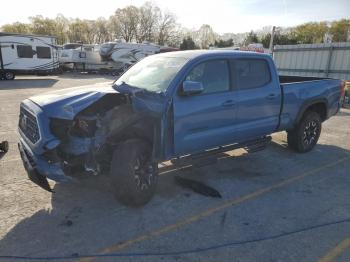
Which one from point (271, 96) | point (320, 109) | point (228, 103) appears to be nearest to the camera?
point (228, 103)

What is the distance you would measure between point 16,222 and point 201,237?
7.05 feet

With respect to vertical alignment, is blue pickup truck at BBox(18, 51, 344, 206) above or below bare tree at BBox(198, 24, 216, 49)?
below

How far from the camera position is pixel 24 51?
24359mm

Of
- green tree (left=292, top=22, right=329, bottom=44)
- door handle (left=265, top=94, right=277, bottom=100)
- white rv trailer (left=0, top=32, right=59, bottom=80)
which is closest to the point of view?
door handle (left=265, top=94, right=277, bottom=100)

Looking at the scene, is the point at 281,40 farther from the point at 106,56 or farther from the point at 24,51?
the point at 24,51

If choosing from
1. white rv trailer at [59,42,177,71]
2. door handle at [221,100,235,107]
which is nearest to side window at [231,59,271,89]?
door handle at [221,100,235,107]

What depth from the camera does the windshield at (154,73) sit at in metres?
4.53

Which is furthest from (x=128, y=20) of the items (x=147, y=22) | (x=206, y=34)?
(x=206, y=34)

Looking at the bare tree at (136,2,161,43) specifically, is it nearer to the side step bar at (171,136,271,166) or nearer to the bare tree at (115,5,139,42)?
the bare tree at (115,5,139,42)

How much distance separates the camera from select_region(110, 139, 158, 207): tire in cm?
404

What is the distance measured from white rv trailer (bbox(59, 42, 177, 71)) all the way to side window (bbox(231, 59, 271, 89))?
25.9 m

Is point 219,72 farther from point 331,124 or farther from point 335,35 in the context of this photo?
point 335,35

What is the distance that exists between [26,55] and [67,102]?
76.2 feet

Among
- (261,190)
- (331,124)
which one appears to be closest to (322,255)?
(261,190)
